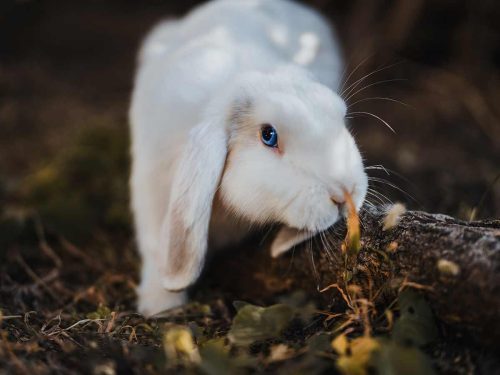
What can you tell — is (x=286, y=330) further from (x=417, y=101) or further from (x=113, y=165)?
(x=417, y=101)

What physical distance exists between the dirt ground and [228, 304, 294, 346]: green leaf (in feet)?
0.23

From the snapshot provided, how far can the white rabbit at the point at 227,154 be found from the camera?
2.47 m

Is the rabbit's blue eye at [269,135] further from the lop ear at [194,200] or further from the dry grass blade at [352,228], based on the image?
the dry grass blade at [352,228]

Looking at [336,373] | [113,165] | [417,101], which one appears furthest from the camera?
[417,101]

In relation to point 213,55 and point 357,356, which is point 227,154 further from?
point 357,356

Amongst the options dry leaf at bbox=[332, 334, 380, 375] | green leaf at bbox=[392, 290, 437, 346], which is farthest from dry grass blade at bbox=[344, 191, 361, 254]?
dry leaf at bbox=[332, 334, 380, 375]

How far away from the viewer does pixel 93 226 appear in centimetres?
407

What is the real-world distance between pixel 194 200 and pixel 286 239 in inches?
20.4

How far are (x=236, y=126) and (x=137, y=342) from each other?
1021 millimetres

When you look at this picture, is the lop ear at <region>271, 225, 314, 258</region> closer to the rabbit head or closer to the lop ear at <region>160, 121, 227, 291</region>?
the rabbit head

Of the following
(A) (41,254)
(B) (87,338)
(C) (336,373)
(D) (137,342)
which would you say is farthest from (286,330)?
(A) (41,254)

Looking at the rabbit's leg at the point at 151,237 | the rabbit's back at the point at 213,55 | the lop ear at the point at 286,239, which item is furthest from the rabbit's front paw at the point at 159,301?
the rabbit's back at the point at 213,55

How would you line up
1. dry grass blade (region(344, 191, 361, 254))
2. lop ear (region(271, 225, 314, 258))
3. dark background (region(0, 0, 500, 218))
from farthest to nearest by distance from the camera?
dark background (region(0, 0, 500, 218))
lop ear (region(271, 225, 314, 258))
dry grass blade (region(344, 191, 361, 254))

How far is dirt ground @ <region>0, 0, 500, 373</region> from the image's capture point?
2.52 meters
